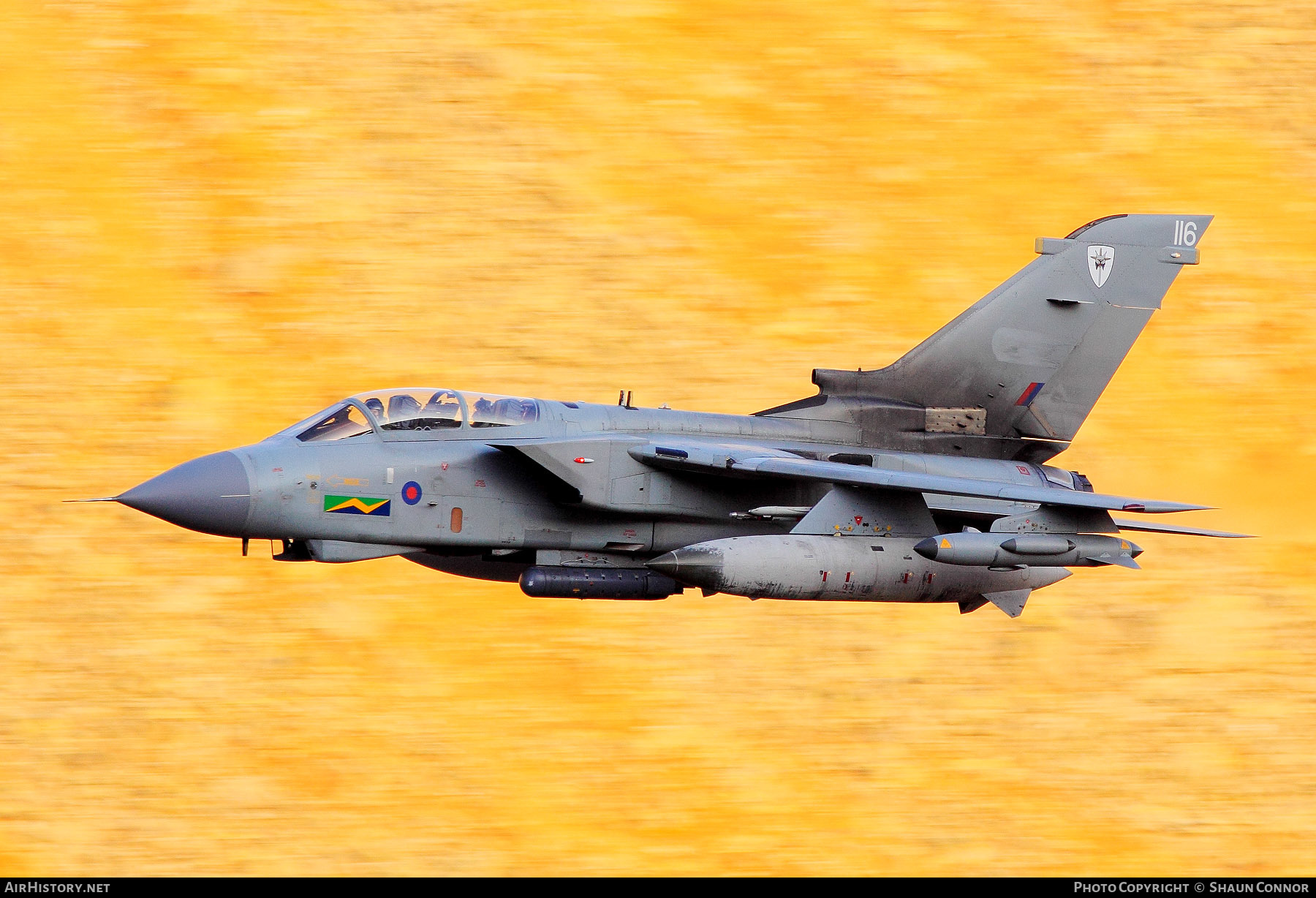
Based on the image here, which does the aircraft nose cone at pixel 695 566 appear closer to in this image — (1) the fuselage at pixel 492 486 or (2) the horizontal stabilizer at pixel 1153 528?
(1) the fuselage at pixel 492 486

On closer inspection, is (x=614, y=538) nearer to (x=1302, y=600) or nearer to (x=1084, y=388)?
(x=1084, y=388)

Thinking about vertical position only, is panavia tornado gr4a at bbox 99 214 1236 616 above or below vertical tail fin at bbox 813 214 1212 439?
below

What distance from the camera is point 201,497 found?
13844mm

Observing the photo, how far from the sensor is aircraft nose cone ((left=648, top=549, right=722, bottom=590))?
14328mm

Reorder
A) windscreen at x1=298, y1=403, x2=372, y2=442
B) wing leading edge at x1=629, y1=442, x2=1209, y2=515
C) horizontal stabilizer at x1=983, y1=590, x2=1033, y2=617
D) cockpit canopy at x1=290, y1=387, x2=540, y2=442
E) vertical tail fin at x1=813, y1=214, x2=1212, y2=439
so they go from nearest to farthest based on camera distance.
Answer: windscreen at x1=298, y1=403, x2=372, y2=442
cockpit canopy at x1=290, y1=387, x2=540, y2=442
wing leading edge at x1=629, y1=442, x2=1209, y2=515
horizontal stabilizer at x1=983, y1=590, x2=1033, y2=617
vertical tail fin at x1=813, y1=214, x2=1212, y2=439

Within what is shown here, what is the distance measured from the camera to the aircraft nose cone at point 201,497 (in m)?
13.8

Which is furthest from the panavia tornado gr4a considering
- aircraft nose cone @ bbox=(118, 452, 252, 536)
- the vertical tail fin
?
the vertical tail fin

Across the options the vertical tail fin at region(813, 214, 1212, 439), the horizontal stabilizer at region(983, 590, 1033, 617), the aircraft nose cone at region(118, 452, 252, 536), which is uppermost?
the vertical tail fin at region(813, 214, 1212, 439)

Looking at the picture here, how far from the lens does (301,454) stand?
47.0 ft

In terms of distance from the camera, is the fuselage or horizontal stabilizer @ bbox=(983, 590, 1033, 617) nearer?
the fuselage

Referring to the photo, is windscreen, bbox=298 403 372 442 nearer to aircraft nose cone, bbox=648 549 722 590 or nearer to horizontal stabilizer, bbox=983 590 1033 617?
aircraft nose cone, bbox=648 549 722 590

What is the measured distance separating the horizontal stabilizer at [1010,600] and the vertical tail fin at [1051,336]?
7.11 ft

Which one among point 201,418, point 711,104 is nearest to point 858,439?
point 201,418

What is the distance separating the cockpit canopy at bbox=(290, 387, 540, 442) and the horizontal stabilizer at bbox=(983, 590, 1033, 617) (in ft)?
16.4
